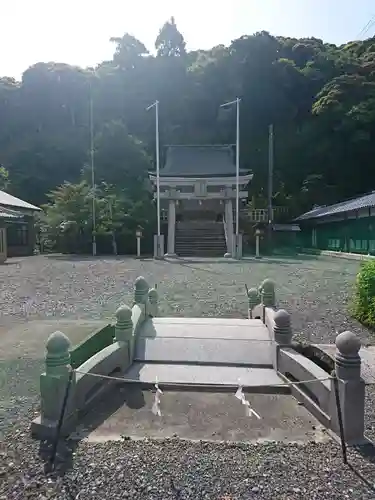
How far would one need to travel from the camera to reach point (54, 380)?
3541 mm

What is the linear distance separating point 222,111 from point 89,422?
142ft

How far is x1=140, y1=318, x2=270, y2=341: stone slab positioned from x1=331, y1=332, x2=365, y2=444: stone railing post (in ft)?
7.06

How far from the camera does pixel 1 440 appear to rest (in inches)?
138

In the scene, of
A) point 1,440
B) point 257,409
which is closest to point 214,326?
point 257,409

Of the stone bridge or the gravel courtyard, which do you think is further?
the stone bridge

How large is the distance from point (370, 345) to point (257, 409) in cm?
297

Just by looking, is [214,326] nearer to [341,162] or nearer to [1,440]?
[1,440]

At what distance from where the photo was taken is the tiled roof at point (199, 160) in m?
28.7

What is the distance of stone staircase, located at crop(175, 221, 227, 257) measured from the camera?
25281mm

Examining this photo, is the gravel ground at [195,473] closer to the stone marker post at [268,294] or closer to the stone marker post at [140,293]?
the stone marker post at [268,294]

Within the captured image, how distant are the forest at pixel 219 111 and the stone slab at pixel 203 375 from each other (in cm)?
2933

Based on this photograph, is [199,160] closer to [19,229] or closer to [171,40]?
[19,229]

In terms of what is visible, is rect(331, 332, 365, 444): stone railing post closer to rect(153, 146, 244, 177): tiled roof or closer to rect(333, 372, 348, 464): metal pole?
rect(333, 372, 348, 464): metal pole

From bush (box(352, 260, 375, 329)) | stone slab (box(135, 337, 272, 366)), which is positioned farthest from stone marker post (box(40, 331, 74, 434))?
bush (box(352, 260, 375, 329))
